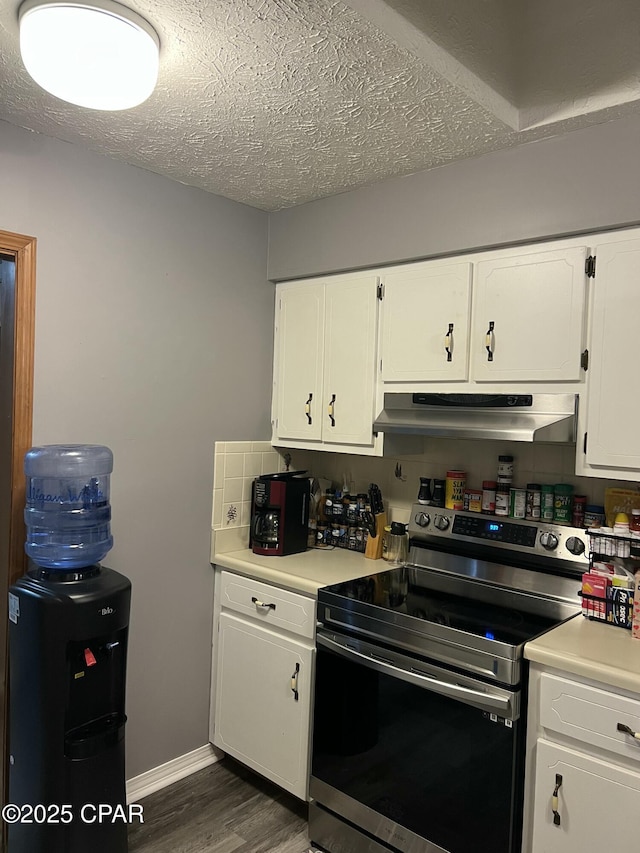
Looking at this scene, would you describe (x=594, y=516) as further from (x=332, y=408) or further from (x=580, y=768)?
→ (x=332, y=408)

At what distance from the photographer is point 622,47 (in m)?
1.66

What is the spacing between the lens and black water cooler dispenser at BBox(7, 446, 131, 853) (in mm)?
1855

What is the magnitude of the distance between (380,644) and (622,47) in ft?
6.09

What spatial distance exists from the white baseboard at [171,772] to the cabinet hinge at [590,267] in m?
2.41

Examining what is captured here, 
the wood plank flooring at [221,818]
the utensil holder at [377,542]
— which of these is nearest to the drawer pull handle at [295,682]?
the wood plank flooring at [221,818]

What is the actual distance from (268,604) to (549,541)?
3.53 feet

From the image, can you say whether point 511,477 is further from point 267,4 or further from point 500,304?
point 267,4

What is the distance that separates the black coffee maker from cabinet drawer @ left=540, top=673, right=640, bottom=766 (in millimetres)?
1270

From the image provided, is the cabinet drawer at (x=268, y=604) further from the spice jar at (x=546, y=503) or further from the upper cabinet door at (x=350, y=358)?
the spice jar at (x=546, y=503)

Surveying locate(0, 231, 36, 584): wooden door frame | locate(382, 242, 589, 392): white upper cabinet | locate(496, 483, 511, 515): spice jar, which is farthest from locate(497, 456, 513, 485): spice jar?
locate(0, 231, 36, 584): wooden door frame

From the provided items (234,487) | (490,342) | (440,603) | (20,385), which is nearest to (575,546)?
(440,603)

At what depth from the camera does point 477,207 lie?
2.23 m

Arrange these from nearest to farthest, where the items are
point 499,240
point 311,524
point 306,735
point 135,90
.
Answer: point 135,90 → point 499,240 → point 306,735 → point 311,524

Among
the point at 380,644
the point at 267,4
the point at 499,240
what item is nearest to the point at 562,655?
the point at 380,644
